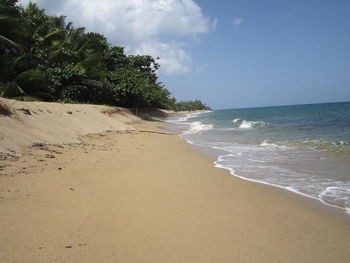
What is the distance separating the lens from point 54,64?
69.9ft

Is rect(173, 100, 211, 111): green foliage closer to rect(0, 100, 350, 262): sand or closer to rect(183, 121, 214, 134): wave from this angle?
rect(183, 121, 214, 134): wave

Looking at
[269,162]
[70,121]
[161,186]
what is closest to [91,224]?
[161,186]

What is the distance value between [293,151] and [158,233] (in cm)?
781

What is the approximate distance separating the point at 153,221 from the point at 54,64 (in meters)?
21.3

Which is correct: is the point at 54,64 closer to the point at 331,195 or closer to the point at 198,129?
the point at 198,129

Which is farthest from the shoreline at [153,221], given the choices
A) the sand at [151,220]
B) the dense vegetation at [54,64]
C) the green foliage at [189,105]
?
the green foliage at [189,105]

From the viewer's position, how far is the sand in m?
2.61

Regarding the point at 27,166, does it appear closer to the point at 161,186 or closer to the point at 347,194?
the point at 161,186

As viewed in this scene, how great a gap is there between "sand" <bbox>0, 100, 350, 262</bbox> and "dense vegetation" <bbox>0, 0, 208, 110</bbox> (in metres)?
12.9

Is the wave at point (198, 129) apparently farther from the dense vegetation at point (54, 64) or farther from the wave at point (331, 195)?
the wave at point (331, 195)

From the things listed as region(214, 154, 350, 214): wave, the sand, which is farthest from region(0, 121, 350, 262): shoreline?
region(214, 154, 350, 214): wave

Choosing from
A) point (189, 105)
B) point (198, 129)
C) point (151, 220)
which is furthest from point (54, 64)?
point (189, 105)

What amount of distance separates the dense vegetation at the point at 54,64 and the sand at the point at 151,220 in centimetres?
1290

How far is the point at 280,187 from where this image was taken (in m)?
5.28
